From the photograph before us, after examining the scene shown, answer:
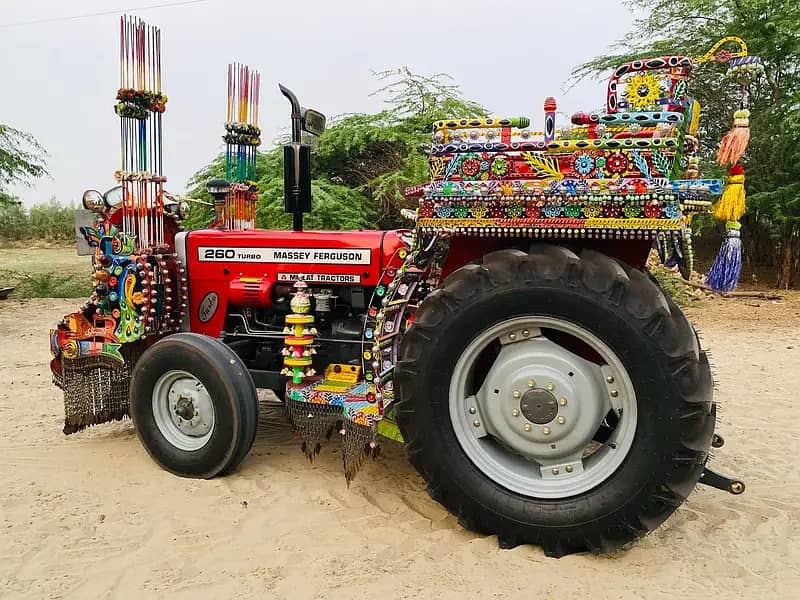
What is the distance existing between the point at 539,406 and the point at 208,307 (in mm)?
2460

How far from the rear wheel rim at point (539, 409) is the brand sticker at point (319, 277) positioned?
3.79ft

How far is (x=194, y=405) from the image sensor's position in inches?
161

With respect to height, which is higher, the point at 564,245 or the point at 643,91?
the point at 643,91

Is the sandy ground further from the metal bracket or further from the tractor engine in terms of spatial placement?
the tractor engine

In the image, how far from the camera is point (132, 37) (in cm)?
432

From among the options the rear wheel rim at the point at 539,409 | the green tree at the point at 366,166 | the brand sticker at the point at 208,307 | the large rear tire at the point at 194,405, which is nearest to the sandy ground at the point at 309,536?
the large rear tire at the point at 194,405

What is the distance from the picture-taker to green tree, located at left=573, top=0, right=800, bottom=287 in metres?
12.6

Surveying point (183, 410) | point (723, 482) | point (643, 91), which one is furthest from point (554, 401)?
point (183, 410)

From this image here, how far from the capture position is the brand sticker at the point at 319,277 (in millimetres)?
4207

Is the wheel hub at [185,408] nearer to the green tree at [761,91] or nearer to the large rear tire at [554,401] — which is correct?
the large rear tire at [554,401]

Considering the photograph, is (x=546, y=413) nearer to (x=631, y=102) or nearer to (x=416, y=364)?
(x=416, y=364)

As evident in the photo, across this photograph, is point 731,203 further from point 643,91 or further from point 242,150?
point 242,150

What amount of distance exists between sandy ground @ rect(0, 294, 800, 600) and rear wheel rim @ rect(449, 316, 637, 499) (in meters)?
0.36

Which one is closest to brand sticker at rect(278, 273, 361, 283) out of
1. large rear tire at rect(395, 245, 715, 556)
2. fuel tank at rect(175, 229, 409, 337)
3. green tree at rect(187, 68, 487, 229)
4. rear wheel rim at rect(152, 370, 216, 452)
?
fuel tank at rect(175, 229, 409, 337)
